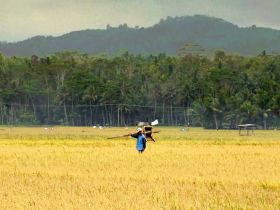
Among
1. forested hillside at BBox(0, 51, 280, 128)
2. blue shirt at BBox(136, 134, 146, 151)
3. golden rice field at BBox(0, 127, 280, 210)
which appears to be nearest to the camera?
golden rice field at BBox(0, 127, 280, 210)

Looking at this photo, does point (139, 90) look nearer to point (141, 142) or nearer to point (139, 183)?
point (141, 142)

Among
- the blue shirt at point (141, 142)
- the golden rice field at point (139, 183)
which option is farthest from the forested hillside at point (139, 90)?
the golden rice field at point (139, 183)

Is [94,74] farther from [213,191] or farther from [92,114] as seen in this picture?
[213,191]

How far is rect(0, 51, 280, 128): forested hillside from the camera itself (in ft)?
334

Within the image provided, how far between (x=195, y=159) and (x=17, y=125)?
8489cm

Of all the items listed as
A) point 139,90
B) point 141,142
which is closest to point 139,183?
point 141,142

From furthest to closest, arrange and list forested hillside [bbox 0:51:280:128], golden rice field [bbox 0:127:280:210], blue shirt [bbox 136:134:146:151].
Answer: forested hillside [bbox 0:51:280:128] → blue shirt [bbox 136:134:146:151] → golden rice field [bbox 0:127:280:210]

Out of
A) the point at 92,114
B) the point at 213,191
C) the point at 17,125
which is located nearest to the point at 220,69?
the point at 92,114

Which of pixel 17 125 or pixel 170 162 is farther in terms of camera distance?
pixel 17 125

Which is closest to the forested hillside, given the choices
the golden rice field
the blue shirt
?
the blue shirt

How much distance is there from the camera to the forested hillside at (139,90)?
4011 inches

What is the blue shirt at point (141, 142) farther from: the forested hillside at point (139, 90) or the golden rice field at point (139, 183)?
the forested hillside at point (139, 90)

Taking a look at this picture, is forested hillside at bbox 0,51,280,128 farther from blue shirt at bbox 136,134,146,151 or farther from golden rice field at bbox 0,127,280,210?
golden rice field at bbox 0,127,280,210

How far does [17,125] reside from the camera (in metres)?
109
